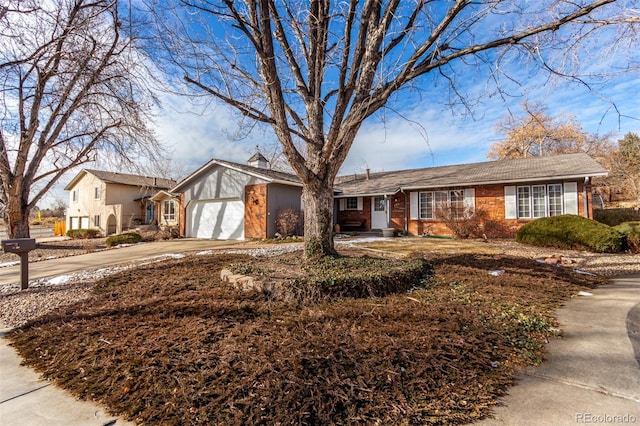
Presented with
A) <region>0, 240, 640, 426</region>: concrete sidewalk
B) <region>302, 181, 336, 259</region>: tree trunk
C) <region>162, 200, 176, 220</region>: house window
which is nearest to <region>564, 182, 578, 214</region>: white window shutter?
<region>0, 240, 640, 426</region>: concrete sidewalk

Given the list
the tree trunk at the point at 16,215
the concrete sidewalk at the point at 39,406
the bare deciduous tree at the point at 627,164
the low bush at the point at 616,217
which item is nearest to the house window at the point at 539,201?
the low bush at the point at 616,217

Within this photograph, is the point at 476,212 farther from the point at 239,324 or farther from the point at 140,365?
the point at 140,365

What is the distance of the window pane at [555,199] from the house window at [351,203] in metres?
8.93

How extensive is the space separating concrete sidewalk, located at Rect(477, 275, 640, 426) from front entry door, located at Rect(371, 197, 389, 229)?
1242 centimetres

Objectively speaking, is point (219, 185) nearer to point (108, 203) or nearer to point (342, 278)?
point (342, 278)

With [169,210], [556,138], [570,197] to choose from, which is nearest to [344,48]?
[570,197]

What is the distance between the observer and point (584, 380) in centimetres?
224

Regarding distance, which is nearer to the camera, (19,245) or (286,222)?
(19,245)

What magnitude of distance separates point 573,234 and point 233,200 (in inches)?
531

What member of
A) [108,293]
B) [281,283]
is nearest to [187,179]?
[108,293]

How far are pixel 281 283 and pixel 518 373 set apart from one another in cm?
262

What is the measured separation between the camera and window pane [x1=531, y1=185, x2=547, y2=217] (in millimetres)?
12117

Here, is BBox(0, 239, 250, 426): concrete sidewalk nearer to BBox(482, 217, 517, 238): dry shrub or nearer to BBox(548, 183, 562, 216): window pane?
BBox(482, 217, 517, 238): dry shrub

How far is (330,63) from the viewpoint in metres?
4.86
